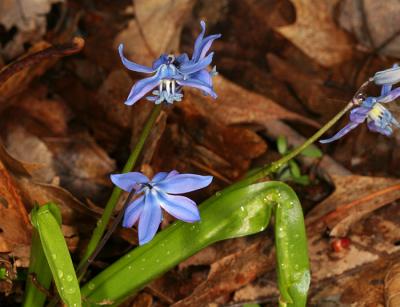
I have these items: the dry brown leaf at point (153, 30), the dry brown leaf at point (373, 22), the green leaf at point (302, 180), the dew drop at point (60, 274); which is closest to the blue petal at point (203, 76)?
the dew drop at point (60, 274)

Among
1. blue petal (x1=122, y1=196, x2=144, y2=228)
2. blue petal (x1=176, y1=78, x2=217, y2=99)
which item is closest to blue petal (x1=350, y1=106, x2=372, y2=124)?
blue petal (x1=176, y1=78, x2=217, y2=99)

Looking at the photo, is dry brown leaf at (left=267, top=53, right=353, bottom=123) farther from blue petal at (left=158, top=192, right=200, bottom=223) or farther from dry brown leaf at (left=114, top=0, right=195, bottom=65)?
blue petal at (left=158, top=192, right=200, bottom=223)

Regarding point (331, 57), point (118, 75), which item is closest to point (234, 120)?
point (118, 75)

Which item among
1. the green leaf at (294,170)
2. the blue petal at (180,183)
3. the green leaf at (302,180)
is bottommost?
the green leaf at (302,180)

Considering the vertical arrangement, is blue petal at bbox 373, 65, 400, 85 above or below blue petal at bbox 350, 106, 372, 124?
above

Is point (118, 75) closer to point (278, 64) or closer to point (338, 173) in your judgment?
point (278, 64)

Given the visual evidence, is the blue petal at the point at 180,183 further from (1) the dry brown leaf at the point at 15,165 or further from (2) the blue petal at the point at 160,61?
(1) the dry brown leaf at the point at 15,165
